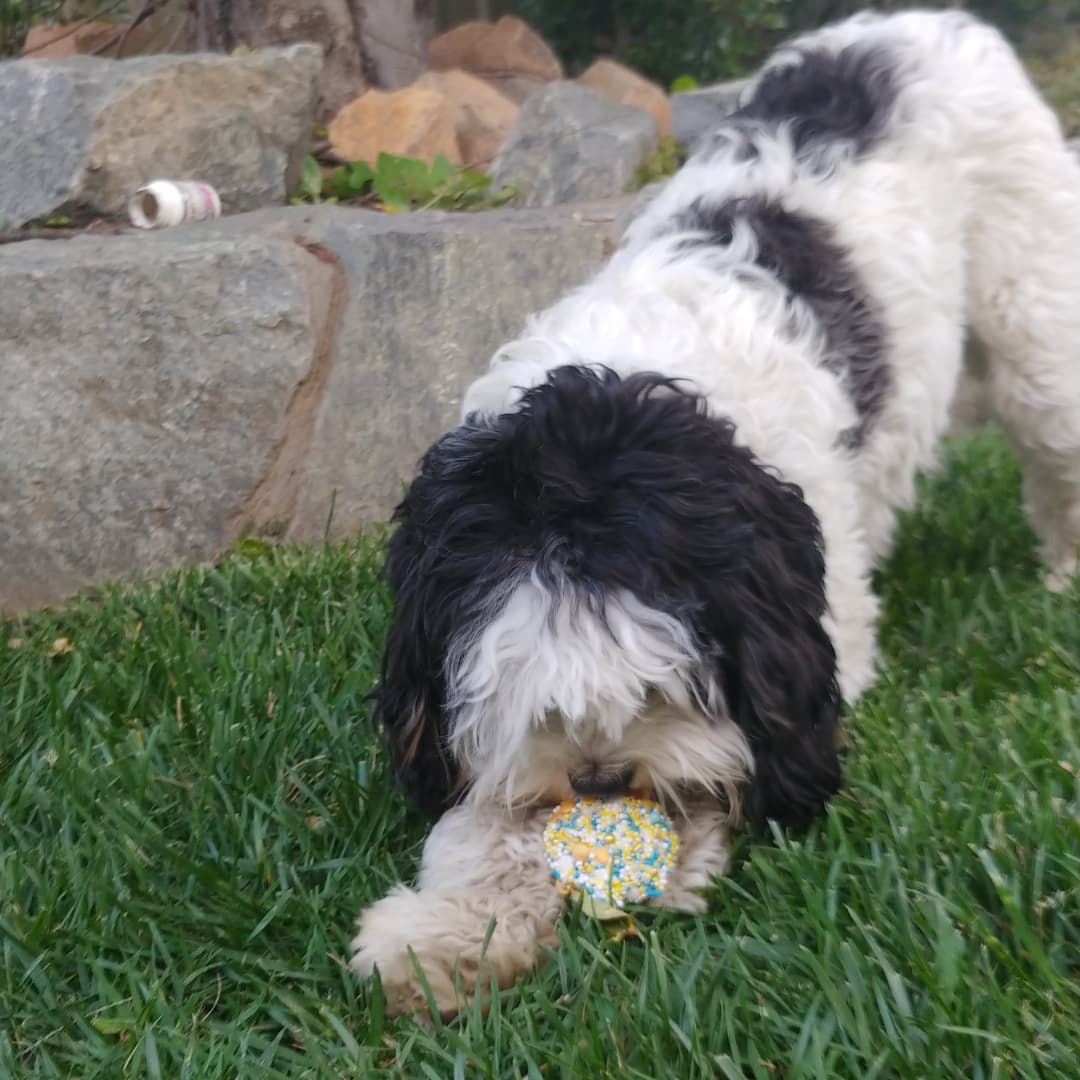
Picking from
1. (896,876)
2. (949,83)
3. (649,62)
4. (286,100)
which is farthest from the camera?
(649,62)

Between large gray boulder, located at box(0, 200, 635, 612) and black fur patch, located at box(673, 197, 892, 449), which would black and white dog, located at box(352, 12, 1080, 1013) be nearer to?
black fur patch, located at box(673, 197, 892, 449)

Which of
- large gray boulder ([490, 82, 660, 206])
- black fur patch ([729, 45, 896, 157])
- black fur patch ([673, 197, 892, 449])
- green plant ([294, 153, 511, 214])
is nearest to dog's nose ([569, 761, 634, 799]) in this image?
black fur patch ([673, 197, 892, 449])

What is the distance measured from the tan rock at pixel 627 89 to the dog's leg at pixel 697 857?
14.8 ft

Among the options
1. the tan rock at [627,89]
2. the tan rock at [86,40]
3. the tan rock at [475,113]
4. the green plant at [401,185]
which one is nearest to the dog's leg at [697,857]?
the green plant at [401,185]

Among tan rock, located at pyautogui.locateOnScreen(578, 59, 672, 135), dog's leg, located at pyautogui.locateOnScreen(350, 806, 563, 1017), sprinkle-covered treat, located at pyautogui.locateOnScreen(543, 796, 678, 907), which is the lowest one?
tan rock, located at pyautogui.locateOnScreen(578, 59, 672, 135)

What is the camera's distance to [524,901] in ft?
7.25

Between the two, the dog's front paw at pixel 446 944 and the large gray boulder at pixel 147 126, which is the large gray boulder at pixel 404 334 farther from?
the dog's front paw at pixel 446 944

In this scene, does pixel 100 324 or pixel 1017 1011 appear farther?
pixel 100 324

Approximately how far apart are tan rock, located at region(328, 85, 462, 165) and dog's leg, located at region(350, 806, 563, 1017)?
3654 millimetres

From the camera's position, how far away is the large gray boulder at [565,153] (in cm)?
518

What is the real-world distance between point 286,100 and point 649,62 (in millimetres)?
3587

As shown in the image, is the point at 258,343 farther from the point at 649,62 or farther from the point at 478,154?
the point at 649,62

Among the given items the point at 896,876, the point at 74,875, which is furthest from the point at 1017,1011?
the point at 74,875

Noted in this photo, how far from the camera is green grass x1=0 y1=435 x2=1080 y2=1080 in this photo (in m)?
1.84
